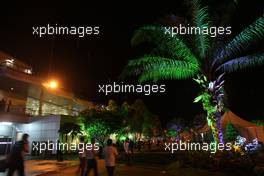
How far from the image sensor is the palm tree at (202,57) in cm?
→ 1591

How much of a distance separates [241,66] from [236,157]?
4801 millimetres

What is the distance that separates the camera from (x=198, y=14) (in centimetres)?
Answer: 1678

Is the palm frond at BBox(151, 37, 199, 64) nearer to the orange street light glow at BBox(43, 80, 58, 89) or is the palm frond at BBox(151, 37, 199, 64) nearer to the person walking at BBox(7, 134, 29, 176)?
the person walking at BBox(7, 134, 29, 176)

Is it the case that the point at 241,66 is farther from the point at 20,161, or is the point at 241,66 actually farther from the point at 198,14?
the point at 20,161

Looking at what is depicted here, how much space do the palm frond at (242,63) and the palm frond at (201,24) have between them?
1241mm

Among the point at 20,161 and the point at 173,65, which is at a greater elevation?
the point at 173,65

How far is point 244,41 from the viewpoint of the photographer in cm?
1609

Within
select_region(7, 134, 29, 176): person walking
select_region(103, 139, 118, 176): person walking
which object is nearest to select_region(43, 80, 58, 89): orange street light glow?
select_region(103, 139, 118, 176): person walking

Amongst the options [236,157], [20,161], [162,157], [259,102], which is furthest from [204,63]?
[259,102]

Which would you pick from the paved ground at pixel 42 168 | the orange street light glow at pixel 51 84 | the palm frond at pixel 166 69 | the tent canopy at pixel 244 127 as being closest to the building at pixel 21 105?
the orange street light glow at pixel 51 84

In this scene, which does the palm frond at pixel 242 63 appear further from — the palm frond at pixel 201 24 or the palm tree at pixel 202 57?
the palm frond at pixel 201 24

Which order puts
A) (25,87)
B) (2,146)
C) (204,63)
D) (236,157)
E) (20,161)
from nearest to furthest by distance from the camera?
(20,161), (236,157), (204,63), (2,146), (25,87)

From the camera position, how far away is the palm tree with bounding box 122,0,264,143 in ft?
52.2

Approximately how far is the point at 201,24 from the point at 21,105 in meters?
21.1
